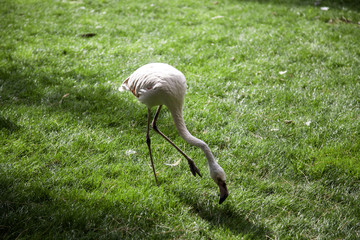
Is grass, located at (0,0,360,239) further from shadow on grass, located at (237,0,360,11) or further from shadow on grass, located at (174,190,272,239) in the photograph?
shadow on grass, located at (237,0,360,11)

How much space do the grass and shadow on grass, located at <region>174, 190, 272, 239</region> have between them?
0.01 metres

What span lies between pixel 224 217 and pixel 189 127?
1405mm

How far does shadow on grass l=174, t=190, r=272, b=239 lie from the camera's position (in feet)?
8.38

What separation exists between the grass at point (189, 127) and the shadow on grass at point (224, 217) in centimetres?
1

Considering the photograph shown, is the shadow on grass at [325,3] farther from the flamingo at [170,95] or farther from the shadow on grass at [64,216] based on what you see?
the shadow on grass at [64,216]

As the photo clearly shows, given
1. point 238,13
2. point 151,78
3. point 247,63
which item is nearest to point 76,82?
point 151,78

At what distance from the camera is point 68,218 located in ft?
8.19

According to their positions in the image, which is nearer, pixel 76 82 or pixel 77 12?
pixel 76 82

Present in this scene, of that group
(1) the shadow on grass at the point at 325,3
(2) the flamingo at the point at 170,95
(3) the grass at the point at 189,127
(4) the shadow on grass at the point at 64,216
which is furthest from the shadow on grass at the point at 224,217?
(1) the shadow on grass at the point at 325,3

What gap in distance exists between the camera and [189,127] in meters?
3.84

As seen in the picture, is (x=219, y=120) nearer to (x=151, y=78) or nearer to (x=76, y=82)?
(x=151, y=78)

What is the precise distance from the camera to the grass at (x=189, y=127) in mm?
2623

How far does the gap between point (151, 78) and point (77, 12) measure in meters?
5.39

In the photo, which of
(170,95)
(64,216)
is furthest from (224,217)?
(64,216)
